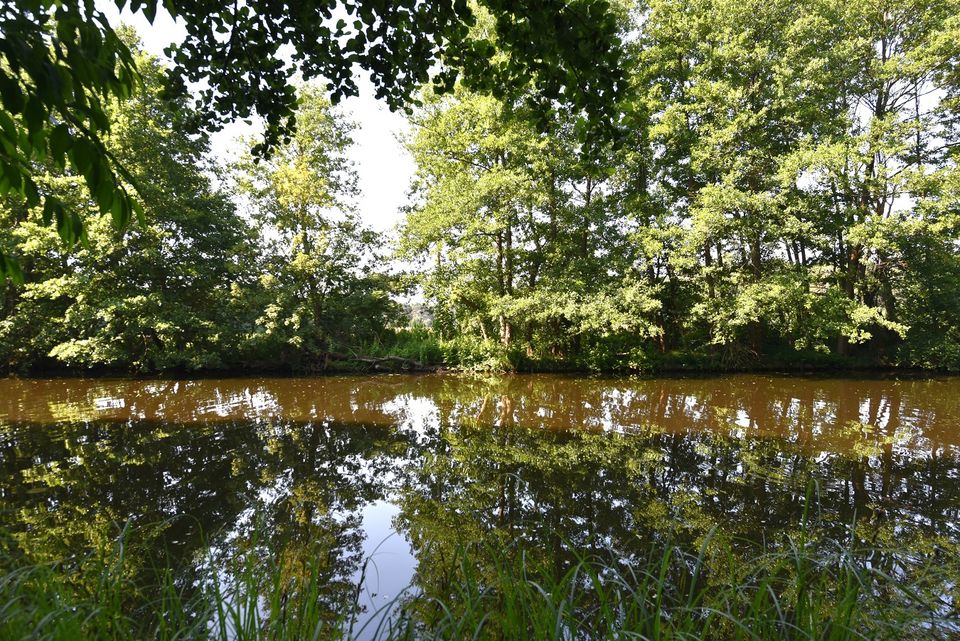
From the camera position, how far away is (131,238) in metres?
12.4

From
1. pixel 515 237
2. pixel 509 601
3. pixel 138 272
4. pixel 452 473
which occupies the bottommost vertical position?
pixel 452 473

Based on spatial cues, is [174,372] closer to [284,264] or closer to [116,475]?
[284,264]

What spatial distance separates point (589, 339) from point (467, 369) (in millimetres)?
3953

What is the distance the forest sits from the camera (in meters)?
12.5

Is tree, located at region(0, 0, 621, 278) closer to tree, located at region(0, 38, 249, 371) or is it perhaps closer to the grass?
the grass

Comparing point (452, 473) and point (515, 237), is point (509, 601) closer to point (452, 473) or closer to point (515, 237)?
point (452, 473)

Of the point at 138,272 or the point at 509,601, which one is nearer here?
the point at 509,601

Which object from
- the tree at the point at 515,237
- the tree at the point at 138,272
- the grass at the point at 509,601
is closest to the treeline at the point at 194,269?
the tree at the point at 138,272

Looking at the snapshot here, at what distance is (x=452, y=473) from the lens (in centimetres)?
535

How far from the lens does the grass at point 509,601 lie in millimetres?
1641

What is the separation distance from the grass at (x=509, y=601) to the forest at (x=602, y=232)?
10.1 m

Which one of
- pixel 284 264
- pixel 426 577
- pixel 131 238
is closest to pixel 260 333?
pixel 284 264

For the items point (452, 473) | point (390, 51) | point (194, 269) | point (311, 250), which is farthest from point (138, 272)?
point (390, 51)

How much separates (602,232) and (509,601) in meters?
13.1
